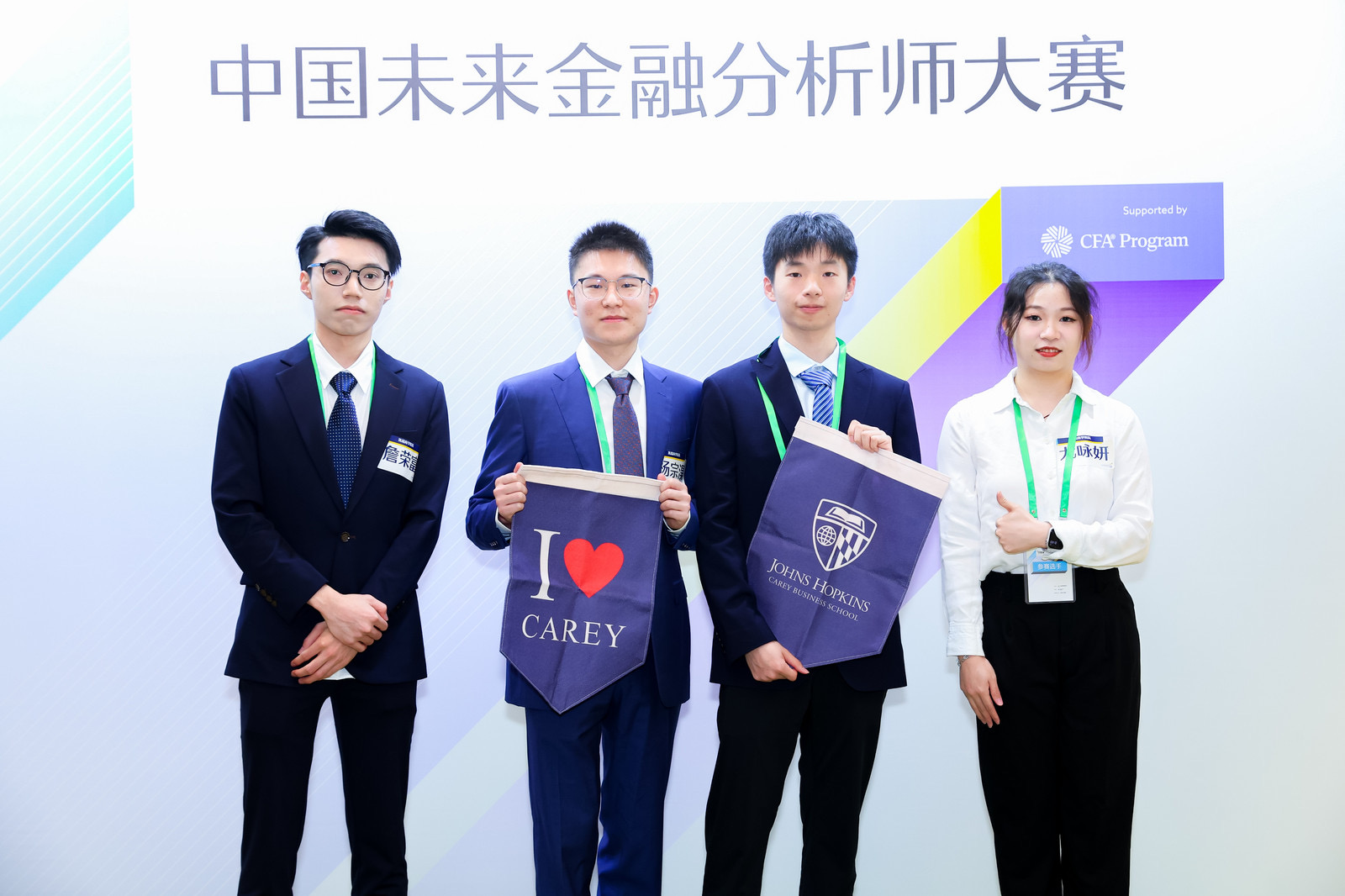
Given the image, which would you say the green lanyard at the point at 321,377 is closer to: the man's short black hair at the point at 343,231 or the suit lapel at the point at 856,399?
the man's short black hair at the point at 343,231

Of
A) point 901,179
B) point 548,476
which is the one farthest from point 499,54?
point 548,476

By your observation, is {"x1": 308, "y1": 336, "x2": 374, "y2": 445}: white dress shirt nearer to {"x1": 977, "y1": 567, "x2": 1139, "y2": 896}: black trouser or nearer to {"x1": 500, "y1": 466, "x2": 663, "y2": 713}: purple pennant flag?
{"x1": 500, "y1": 466, "x2": 663, "y2": 713}: purple pennant flag

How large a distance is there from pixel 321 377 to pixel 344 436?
0.68 ft

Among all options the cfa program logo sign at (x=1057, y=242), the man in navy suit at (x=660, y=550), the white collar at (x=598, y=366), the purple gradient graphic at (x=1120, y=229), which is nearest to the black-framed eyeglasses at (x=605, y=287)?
the man in navy suit at (x=660, y=550)

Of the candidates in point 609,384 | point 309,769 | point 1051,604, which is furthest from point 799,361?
point 309,769

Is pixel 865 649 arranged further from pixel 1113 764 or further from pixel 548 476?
pixel 548 476

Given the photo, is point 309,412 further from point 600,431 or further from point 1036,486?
point 1036,486

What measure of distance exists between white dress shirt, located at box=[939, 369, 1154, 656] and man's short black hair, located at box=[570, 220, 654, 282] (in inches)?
43.5

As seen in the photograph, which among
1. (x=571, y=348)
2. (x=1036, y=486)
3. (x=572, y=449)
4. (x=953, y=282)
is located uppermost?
(x=953, y=282)

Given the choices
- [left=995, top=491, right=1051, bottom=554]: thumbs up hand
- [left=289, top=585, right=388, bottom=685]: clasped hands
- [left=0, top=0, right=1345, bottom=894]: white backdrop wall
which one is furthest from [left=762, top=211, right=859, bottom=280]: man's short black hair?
[left=289, top=585, right=388, bottom=685]: clasped hands

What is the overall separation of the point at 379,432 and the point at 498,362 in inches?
35.7

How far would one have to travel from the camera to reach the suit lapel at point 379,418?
8.38ft

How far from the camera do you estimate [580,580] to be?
248cm

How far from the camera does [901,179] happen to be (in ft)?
11.2
